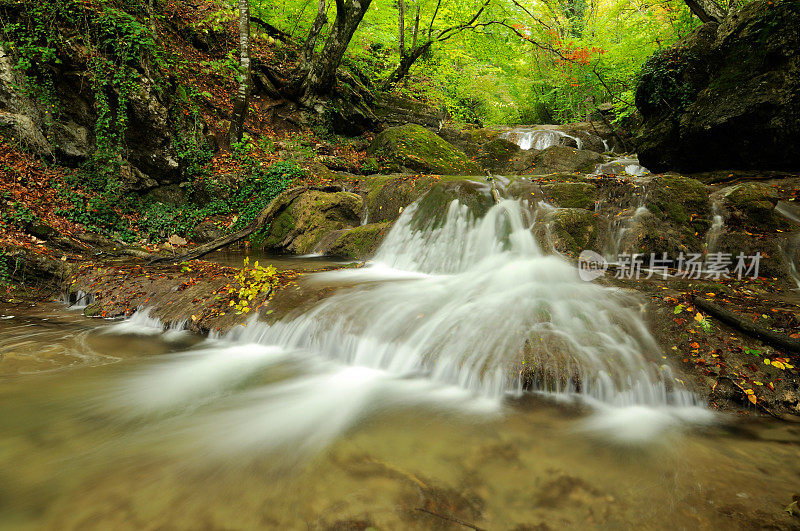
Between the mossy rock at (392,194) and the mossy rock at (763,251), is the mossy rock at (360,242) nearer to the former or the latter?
the mossy rock at (392,194)

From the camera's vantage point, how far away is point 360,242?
8.06m

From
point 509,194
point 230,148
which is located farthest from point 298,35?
point 509,194

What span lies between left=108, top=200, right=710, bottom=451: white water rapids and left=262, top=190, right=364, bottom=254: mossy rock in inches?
144

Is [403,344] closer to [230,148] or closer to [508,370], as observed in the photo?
[508,370]

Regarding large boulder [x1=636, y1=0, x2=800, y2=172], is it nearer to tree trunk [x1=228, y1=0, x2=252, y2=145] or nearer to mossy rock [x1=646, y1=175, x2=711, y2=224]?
mossy rock [x1=646, y1=175, x2=711, y2=224]

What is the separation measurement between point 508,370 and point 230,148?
10028 mm

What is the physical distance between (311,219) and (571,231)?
577 centimetres

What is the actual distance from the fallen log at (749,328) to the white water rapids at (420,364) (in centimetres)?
59

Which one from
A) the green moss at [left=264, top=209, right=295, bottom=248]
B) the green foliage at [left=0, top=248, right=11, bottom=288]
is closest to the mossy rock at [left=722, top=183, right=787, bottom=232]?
the green moss at [left=264, top=209, right=295, bottom=248]

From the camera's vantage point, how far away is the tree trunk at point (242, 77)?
29.6ft

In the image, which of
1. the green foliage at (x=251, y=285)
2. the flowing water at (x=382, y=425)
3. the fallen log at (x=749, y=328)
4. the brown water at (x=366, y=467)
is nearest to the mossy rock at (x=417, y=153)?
the green foliage at (x=251, y=285)

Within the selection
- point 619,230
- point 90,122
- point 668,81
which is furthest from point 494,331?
point 90,122

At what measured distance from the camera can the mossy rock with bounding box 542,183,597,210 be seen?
6.95 meters

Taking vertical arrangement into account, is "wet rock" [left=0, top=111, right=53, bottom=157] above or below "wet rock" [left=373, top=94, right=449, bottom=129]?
below
